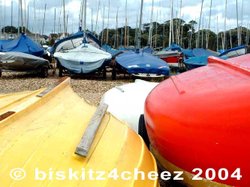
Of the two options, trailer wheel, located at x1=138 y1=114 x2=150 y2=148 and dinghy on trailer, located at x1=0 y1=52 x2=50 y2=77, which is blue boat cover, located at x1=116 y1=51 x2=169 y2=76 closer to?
dinghy on trailer, located at x1=0 y1=52 x2=50 y2=77

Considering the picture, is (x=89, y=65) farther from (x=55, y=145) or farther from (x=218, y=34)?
(x=218, y=34)

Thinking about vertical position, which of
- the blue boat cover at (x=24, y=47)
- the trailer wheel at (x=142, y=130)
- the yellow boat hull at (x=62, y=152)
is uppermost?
the blue boat cover at (x=24, y=47)

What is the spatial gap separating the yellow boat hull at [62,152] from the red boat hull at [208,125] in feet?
0.69

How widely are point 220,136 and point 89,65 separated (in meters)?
10.0

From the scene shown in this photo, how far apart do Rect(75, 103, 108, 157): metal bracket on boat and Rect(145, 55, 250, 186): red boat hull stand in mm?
422

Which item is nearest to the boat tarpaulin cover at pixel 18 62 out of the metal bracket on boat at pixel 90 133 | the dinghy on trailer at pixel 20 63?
the dinghy on trailer at pixel 20 63

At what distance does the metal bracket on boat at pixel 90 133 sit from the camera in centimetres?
220

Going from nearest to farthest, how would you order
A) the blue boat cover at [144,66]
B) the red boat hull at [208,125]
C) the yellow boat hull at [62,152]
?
the yellow boat hull at [62,152]
the red boat hull at [208,125]
the blue boat cover at [144,66]

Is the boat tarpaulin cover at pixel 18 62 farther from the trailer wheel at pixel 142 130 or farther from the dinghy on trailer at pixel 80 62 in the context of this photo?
the trailer wheel at pixel 142 130

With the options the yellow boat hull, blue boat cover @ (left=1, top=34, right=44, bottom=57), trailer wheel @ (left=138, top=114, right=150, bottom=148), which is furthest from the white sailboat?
the yellow boat hull

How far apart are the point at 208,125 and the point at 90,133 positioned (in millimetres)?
787

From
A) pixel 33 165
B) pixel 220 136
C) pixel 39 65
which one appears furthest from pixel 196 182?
pixel 39 65

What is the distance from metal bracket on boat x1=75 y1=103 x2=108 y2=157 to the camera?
2.20m

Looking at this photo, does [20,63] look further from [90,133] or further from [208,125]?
[208,125]
